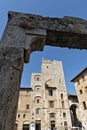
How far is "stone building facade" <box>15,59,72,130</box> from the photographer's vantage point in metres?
27.6

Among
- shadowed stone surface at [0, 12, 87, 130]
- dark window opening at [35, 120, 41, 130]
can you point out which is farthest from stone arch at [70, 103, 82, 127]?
shadowed stone surface at [0, 12, 87, 130]

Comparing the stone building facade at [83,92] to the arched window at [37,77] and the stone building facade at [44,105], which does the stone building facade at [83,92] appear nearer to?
the stone building facade at [44,105]

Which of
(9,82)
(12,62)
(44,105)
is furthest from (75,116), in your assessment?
(9,82)

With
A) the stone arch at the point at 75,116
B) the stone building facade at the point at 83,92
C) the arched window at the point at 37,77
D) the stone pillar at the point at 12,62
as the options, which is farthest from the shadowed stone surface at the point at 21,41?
the arched window at the point at 37,77

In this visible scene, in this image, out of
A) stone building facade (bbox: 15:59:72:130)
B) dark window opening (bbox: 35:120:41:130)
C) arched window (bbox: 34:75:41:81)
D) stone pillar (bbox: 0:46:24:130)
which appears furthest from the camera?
arched window (bbox: 34:75:41:81)

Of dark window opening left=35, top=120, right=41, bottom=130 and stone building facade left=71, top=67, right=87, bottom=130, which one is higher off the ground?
stone building facade left=71, top=67, right=87, bottom=130

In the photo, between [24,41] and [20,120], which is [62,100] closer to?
[20,120]

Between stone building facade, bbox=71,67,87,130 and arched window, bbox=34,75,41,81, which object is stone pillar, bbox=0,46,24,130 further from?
arched window, bbox=34,75,41,81

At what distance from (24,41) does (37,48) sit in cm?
52

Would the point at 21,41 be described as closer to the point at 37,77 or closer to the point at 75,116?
the point at 37,77

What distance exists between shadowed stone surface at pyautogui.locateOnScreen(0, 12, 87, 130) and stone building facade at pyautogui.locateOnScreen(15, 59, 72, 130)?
87.2 feet

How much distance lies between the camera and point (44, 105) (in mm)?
29438

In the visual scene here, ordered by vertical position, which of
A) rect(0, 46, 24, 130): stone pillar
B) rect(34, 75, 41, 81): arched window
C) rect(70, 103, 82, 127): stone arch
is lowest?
rect(0, 46, 24, 130): stone pillar

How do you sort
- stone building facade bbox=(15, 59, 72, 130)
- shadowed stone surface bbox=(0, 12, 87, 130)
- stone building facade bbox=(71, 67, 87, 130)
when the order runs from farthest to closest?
stone building facade bbox=(15, 59, 72, 130) < stone building facade bbox=(71, 67, 87, 130) < shadowed stone surface bbox=(0, 12, 87, 130)
